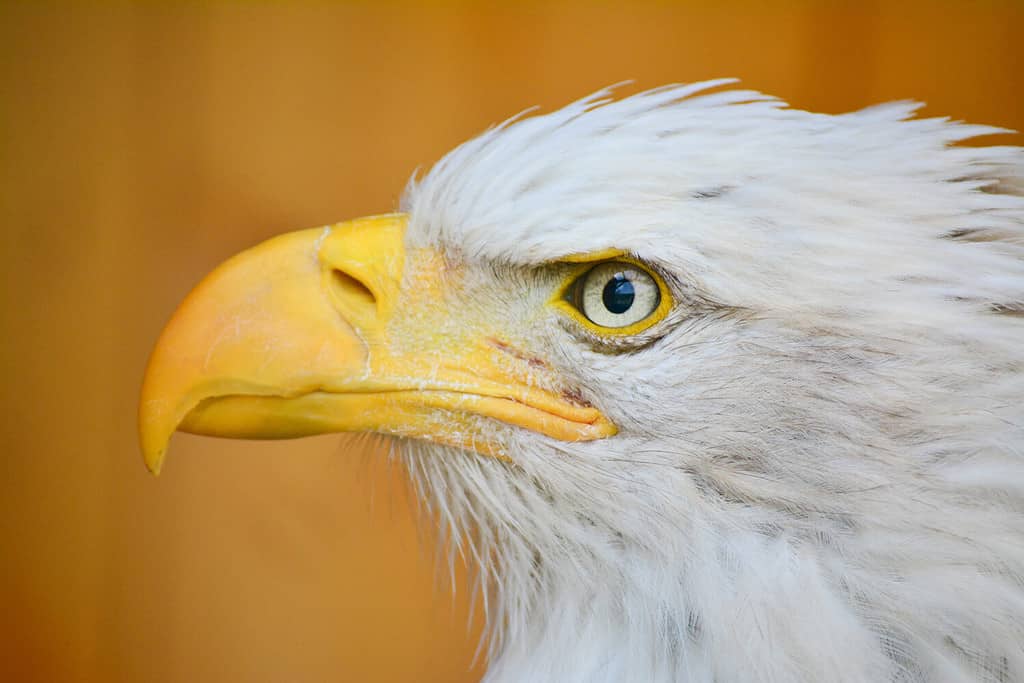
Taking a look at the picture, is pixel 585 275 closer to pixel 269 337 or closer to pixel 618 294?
pixel 618 294

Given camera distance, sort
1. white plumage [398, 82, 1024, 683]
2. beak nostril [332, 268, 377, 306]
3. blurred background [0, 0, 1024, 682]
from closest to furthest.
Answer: white plumage [398, 82, 1024, 683] → beak nostril [332, 268, 377, 306] → blurred background [0, 0, 1024, 682]

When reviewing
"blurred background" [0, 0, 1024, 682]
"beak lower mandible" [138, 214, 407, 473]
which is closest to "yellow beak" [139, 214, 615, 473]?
"beak lower mandible" [138, 214, 407, 473]

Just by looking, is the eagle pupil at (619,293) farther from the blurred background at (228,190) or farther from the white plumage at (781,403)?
the blurred background at (228,190)

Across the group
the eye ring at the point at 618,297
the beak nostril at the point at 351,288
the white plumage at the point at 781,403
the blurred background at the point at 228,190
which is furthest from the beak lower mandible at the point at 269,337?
the blurred background at the point at 228,190

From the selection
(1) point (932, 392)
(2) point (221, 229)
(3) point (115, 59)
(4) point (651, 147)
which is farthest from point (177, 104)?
(1) point (932, 392)

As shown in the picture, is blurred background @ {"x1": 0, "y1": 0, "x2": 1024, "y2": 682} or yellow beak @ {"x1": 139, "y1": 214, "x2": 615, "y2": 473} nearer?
yellow beak @ {"x1": 139, "y1": 214, "x2": 615, "y2": 473}

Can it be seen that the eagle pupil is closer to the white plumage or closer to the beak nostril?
the white plumage
